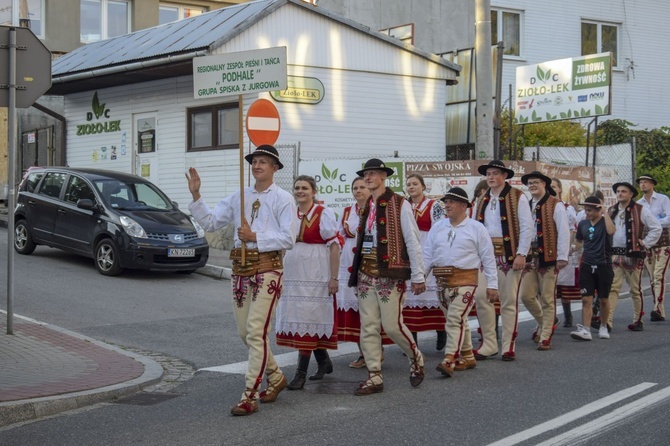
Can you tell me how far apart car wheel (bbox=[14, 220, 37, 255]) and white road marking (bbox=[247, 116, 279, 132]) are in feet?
15.4

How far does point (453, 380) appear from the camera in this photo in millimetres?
9008

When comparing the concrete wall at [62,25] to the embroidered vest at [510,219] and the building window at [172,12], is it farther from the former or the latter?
the embroidered vest at [510,219]

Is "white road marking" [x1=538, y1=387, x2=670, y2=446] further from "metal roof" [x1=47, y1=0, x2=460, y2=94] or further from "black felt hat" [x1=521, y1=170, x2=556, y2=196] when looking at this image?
"metal roof" [x1=47, y1=0, x2=460, y2=94]

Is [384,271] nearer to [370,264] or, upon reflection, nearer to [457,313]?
[370,264]

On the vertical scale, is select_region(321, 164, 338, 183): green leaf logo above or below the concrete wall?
below

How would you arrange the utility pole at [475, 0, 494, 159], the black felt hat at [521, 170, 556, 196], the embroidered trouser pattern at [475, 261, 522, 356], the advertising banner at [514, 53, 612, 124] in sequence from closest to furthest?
1. the embroidered trouser pattern at [475, 261, 522, 356]
2. the black felt hat at [521, 170, 556, 196]
3. the utility pole at [475, 0, 494, 159]
4. the advertising banner at [514, 53, 612, 124]

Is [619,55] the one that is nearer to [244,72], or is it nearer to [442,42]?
[442,42]

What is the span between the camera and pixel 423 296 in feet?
34.3

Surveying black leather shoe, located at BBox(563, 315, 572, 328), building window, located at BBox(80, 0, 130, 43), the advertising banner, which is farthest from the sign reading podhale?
building window, located at BBox(80, 0, 130, 43)

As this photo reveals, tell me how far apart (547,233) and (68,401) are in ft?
18.3

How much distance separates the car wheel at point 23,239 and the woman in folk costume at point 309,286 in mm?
10792

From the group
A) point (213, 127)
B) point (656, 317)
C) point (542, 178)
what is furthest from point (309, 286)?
point (213, 127)

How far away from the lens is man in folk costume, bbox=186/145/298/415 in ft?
25.3

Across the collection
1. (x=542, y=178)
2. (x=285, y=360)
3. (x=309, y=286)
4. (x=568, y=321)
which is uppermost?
(x=542, y=178)
